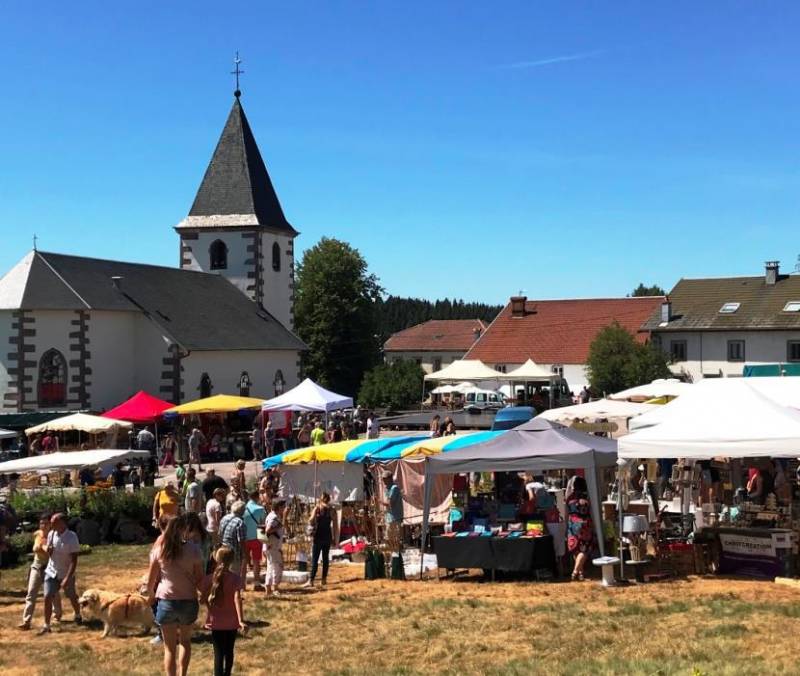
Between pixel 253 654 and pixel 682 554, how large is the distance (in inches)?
254

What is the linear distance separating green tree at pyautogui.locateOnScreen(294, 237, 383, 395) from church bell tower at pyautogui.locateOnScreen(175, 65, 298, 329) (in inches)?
560

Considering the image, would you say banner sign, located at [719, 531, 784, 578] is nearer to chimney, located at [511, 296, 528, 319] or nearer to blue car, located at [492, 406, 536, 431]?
blue car, located at [492, 406, 536, 431]

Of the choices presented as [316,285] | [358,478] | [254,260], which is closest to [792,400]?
[358,478]

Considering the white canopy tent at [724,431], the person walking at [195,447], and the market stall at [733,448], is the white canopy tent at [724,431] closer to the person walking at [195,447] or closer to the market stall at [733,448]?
the market stall at [733,448]

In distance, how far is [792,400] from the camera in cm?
2042

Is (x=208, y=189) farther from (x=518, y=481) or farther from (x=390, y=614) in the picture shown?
(x=390, y=614)

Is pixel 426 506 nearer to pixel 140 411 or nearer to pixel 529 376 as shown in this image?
pixel 140 411

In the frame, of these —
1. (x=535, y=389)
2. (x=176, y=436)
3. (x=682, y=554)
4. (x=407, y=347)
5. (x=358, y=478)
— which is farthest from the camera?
(x=407, y=347)

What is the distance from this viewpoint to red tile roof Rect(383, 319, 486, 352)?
302 ft

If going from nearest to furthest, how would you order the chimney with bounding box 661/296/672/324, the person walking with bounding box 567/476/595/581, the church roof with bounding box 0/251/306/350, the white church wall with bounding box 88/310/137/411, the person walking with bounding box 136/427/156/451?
the person walking with bounding box 567/476/595/581
the person walking with bounding box 136/427/156/451
the church roof with bounding box 0/251/306/350
the white church wall with bounding box 88/310/137/411
the chimney with bounding box 661/296/672/324

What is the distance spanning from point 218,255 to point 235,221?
75.6 inches

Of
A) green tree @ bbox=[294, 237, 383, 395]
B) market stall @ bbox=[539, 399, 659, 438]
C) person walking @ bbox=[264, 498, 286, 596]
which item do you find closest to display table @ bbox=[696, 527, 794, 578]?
person walking @ bbox=[264, 498, 286, 596]

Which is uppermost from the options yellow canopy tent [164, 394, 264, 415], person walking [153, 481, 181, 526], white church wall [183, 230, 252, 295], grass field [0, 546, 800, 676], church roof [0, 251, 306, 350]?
white church wall [183, 230, 252, 295]

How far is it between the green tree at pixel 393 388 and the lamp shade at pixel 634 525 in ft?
134
